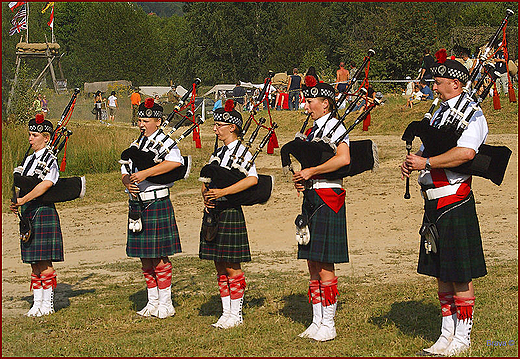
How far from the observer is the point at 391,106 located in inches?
849

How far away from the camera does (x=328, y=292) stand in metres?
5.09

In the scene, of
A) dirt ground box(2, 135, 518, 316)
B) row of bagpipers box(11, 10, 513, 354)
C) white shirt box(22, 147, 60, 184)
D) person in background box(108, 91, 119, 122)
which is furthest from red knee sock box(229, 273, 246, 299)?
person in background box(108, 91, 119, 122)

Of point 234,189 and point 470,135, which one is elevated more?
point 470,135

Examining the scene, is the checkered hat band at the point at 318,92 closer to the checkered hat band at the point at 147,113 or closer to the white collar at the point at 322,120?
the white collar at the point at 322,120

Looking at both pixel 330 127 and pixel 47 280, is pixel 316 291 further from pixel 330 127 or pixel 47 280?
pixel 47 280

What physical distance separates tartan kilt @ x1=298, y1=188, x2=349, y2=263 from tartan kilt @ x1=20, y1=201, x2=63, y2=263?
7.85 feet

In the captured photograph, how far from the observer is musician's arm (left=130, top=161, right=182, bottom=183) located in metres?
5.77

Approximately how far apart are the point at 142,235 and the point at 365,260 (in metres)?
3.12

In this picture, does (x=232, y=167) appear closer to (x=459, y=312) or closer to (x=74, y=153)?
(x=459, y=312)

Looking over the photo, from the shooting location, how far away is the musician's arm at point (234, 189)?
17.7ft

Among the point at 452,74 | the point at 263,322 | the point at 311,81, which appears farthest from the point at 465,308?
the point at 311,81

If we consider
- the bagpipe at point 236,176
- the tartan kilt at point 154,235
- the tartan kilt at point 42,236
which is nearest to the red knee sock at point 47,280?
the tartan kilt at point 42,236

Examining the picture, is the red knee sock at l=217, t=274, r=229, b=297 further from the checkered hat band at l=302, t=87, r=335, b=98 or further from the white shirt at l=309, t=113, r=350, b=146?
the checkered hat band at l=302, t=87, r=335, b=98

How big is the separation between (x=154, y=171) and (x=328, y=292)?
69.8 inches
